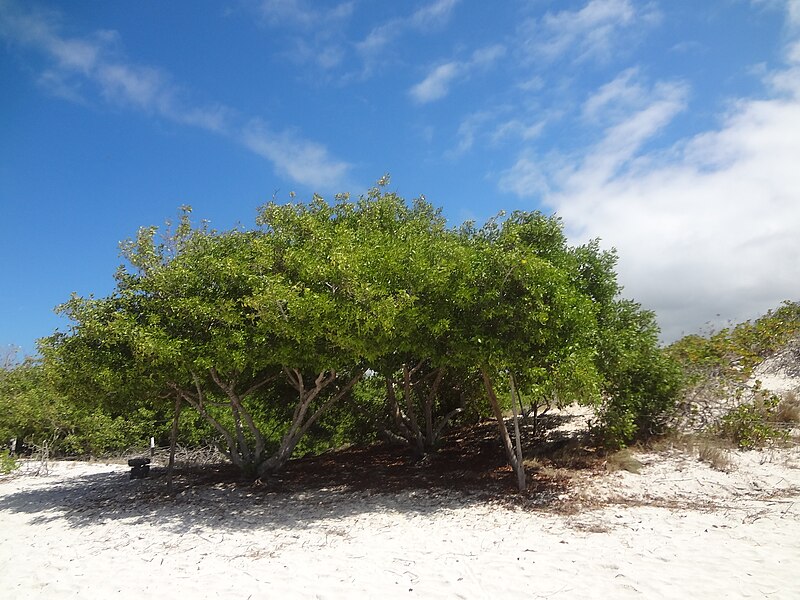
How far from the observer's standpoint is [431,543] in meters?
7.81

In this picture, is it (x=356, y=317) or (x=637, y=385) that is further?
(x=637, y=385)

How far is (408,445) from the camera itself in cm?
1577

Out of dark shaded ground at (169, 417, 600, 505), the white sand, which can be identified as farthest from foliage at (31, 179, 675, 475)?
the white sand

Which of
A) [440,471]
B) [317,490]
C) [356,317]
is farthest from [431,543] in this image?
[440,471]

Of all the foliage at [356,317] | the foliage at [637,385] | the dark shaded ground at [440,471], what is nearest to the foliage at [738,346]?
the foliage at [637,385]

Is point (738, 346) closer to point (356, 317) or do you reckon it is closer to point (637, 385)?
point (637, 385)

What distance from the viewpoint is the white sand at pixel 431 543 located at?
19.8 feet

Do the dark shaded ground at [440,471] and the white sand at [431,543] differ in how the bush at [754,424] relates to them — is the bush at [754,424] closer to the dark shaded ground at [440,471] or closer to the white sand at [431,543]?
the white sand at [431,543]

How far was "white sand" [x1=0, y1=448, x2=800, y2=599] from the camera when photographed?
6039 millimetres

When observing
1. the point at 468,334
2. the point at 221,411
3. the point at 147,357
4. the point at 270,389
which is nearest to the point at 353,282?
the point at 468,334

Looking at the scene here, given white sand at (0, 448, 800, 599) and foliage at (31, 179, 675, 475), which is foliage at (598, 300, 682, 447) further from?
white sand at (0, 448, 800, 599)

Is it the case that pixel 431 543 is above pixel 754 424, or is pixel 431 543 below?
below

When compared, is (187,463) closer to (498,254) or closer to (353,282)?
(353,282)

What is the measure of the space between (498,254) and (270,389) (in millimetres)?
8372
